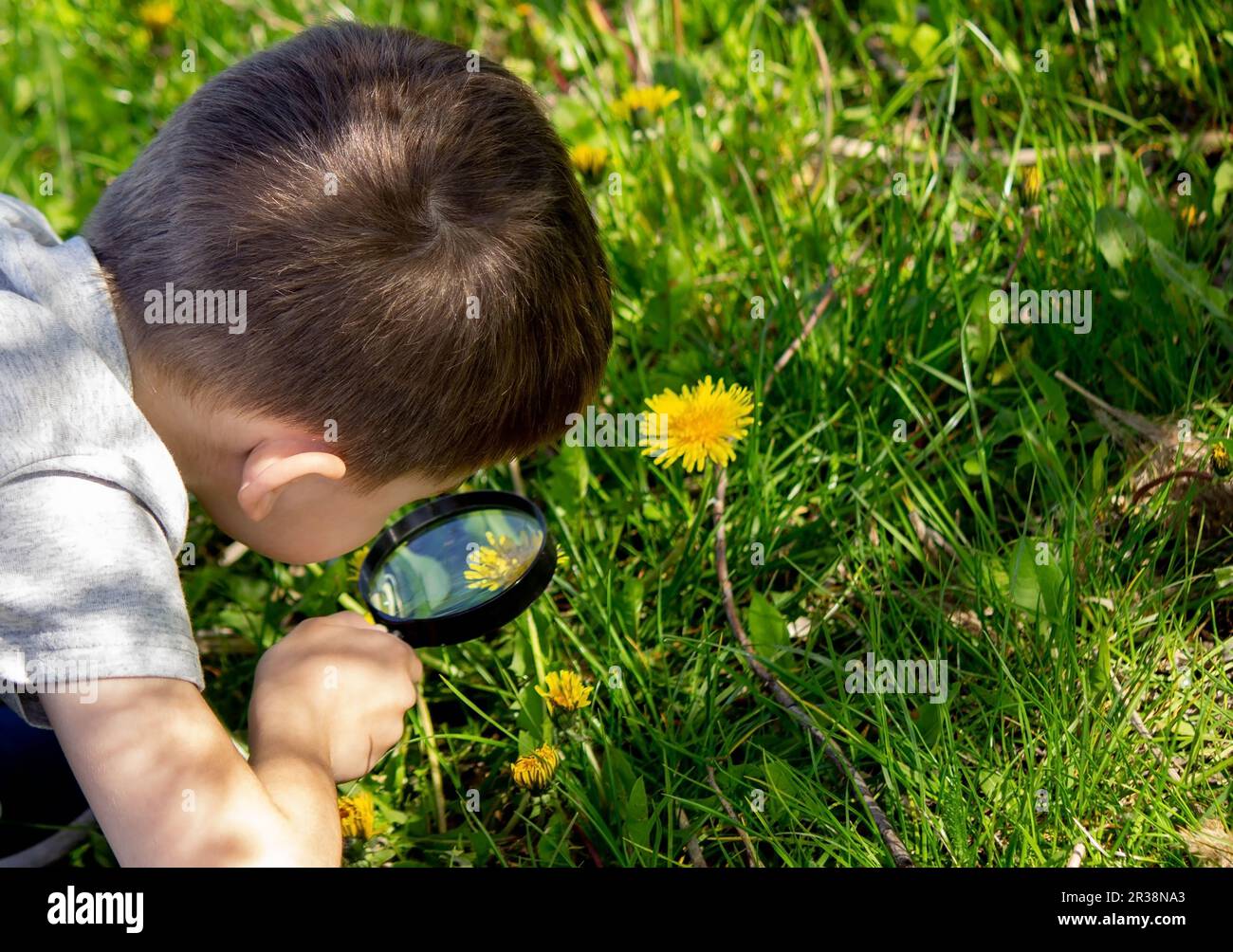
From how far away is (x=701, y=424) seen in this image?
201 cm

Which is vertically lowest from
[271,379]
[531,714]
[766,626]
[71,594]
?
[531,714]

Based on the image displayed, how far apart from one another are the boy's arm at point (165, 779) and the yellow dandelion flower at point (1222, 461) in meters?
1.54

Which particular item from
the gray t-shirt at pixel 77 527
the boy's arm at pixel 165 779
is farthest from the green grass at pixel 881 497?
the gray t-shirt at pixel 77 527

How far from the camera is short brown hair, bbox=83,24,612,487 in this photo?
1627 millimetres

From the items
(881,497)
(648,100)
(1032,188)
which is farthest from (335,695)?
(1032,188)

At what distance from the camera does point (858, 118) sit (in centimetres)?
295

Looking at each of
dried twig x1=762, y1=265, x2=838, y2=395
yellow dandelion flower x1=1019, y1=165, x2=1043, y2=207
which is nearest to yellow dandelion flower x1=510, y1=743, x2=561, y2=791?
dried twig x1=762, y1=265, x2=838, y2=395

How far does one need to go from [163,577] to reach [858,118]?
6.92ft

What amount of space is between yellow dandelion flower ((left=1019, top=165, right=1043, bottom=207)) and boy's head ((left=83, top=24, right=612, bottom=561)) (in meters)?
1.10

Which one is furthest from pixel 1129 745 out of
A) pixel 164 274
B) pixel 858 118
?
pixel 858 118

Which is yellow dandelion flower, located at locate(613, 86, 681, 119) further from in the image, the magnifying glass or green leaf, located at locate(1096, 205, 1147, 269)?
the magnifying glass

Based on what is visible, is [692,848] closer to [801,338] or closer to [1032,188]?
[801,338]

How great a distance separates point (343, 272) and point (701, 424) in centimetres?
67

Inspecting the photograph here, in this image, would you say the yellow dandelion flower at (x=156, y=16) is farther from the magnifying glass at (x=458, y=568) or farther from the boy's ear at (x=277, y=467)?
the boy's ear at (x=277, y=467)
